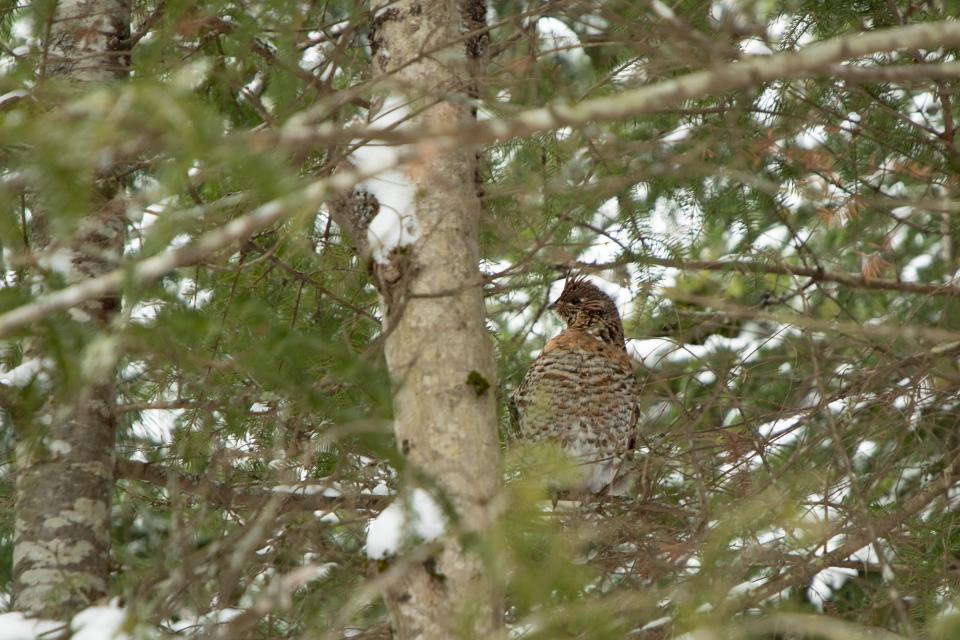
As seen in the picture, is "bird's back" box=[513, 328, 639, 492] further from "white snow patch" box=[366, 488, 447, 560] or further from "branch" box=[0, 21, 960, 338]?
"branch" box=[0, 21, 960, 338]

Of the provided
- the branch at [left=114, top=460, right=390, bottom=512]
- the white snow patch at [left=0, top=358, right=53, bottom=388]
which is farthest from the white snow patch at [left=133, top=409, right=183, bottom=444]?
the white snow patch at [left=0, top=358, right=53, bottom=388]

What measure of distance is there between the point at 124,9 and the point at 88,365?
120 inches

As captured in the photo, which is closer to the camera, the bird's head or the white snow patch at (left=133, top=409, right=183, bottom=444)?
the white snow patch at (left=133, top=409, right=183, bottom=444)

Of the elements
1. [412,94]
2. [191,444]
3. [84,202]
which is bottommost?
[84,202]

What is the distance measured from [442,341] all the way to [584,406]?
2614 mm

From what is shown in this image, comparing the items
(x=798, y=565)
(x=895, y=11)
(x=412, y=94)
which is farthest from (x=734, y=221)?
(x=412, y=94)

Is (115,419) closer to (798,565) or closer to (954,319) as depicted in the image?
(798,565)

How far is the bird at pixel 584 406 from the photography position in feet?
19.0

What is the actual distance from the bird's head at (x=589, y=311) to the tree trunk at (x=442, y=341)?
8.53 feet

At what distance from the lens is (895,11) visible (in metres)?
4.50

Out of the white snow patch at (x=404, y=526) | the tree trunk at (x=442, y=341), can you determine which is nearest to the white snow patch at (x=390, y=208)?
the tree trunk at (x=442, y=341)

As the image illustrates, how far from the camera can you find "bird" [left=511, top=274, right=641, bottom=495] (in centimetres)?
579

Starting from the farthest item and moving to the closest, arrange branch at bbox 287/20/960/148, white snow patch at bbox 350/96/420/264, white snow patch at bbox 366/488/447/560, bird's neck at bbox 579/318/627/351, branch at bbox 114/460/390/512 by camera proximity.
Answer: bird's neck at bbox 579/318/627/351 < branch at bbox 114/460/390/512 < white snow patch at bbox 350/96/420/264 < white snow patch at bbox 366/488/447/560 < branch at bbox 287/20/960/148

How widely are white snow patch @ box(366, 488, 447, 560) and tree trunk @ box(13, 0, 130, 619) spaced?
1164 millimetres
